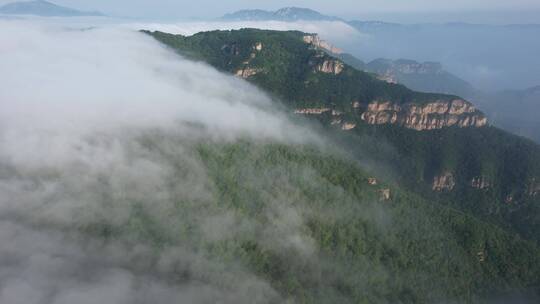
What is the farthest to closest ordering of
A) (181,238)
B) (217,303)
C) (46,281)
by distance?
1. (181,238)
2. (217,303)
3. (46,281)

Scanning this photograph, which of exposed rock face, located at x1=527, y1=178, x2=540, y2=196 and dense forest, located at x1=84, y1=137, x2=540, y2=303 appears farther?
exposed rock face, located at x1=527, y1=178, x2=540, y2=196

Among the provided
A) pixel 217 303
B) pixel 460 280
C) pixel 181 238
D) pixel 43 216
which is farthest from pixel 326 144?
pixel 43 216

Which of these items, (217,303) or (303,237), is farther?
(303,237)

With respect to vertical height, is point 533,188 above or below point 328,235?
above

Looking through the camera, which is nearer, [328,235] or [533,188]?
[328,235]

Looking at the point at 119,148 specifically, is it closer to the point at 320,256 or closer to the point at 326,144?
the point at 320,256

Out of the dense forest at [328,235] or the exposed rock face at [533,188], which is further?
the exposed rock face at [533,188]

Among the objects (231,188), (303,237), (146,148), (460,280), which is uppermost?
(146,148)

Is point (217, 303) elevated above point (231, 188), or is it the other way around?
point (231, 188)
